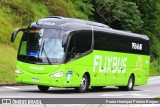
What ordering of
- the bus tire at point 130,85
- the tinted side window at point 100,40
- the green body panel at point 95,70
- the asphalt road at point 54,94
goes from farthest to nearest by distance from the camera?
the bus tire at point 130,85 < the tinted side window at point 100,40 < the green body panel at point 95,70 < the asphalt road at point 54,94

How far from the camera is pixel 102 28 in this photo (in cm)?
2597

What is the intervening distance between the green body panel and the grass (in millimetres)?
5384

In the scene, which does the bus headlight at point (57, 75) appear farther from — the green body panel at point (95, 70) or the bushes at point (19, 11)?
the bushes at point (19, 11)

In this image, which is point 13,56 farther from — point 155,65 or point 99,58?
point 155,65

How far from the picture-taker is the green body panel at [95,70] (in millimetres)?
22047

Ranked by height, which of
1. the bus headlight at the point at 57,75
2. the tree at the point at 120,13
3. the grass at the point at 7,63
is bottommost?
the grass at the point at 7,63

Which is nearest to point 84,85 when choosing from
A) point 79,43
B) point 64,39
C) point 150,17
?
point 79,43

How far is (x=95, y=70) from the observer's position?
25219 mm

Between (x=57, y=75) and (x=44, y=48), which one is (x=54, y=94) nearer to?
(x=57, y=75)

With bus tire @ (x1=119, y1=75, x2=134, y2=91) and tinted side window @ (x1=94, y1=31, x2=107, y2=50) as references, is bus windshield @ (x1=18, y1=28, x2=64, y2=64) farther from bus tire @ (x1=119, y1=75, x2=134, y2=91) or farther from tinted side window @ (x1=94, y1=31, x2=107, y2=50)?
bus tire @ (x1=119, y1=75, x2=134, y2=91)

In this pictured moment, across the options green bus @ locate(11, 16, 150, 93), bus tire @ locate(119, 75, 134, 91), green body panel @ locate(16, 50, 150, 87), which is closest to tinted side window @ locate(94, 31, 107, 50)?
green bus @ locate(11, 16, 150, 93)

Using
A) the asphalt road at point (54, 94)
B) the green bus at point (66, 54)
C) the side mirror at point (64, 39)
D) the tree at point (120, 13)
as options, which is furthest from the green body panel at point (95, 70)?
the tree at point (120, 13)

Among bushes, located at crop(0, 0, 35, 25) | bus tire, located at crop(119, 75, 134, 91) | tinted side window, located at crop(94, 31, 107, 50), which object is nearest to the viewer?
tinted side window, located at crop(94, 31, 107, 50)

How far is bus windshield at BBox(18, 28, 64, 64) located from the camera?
72.6 feet
